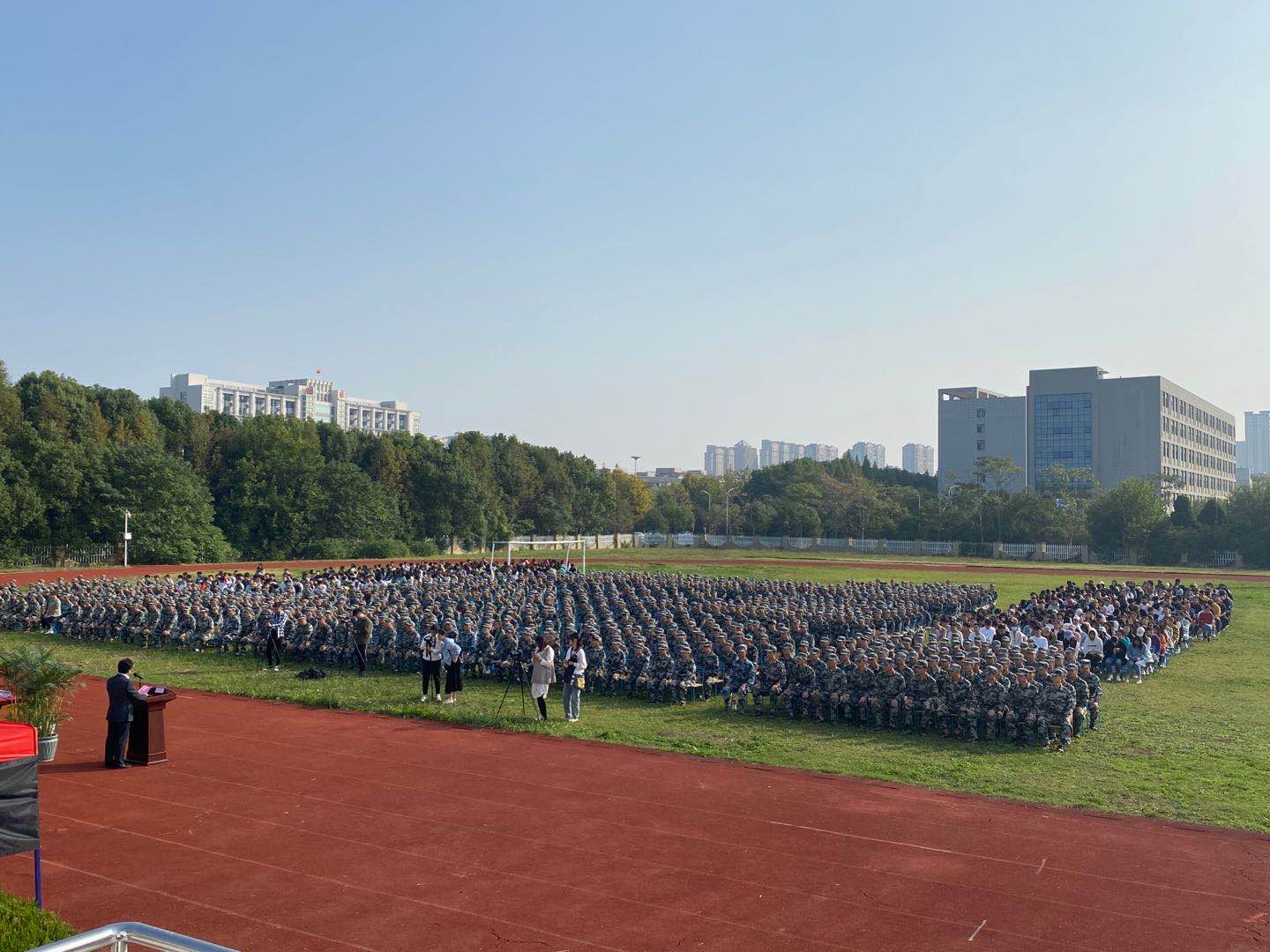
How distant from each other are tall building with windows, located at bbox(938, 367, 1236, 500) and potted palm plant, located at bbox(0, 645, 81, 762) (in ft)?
329

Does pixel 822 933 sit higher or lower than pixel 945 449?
lower

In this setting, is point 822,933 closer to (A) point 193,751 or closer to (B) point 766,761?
(B) point 766,761

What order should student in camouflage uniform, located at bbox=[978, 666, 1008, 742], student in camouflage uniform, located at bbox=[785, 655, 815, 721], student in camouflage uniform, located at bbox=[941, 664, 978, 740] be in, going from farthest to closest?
student in camouflage uniform, located at bbox=[785, 655, 815, 721], student in camouflage uniform, located at bbox=[941, 664, 978, 740], student in camouflage uniform, located at bbox=[978, 666, 1008, 742]

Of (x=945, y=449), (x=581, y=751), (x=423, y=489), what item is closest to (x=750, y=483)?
(x=945, y=449)

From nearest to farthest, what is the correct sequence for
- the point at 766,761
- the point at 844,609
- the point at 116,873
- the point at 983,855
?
1. the point at 116,873
2. the point at 983,855
3. the point at 766,761
4. the point at 844,609

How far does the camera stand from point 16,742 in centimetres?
668

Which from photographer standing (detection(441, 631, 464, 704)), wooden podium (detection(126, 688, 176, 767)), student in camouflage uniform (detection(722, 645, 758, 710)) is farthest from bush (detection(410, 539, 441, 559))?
wooden podium (detection(126, 688, 176, 767))

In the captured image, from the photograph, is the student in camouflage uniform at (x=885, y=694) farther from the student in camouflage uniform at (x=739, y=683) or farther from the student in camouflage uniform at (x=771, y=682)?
the student in camouflage uniform at (x=739, y=683)

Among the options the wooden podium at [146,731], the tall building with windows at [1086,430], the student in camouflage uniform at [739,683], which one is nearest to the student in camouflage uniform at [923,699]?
the student in camouflage uniform at [739,683]

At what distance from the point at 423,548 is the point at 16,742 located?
227 feet

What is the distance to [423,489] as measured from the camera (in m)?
83.2

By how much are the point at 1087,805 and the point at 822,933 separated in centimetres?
542

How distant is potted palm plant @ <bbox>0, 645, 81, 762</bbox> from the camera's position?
502 inches

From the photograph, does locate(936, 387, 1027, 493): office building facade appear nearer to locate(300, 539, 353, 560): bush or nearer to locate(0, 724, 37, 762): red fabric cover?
locate(300, 539, 353, 560): bush
